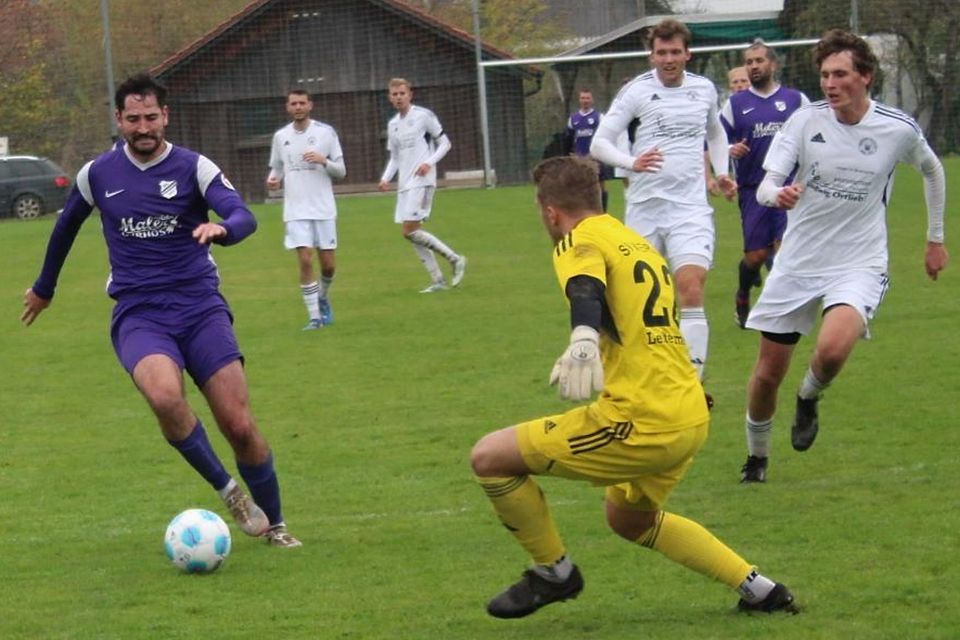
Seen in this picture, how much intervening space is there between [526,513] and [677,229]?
15.3 ft

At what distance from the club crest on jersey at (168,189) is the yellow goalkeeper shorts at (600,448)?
2.41 metres

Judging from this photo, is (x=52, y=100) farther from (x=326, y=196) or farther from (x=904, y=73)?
(x=326, y=196)

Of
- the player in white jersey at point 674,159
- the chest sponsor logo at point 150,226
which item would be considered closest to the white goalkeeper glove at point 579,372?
the chest sponsor logo at point 150,226

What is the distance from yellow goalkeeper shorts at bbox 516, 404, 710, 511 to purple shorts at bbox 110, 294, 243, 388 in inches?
80.3

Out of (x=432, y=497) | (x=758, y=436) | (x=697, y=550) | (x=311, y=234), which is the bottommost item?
(x=432, y=497)

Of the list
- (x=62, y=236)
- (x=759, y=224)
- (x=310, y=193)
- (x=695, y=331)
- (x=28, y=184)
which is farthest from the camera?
(x=28, y=184)

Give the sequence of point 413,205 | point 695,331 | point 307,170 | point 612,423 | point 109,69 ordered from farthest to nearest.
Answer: point 109,69 < point 413,205 < point 307,170 < point 695,331 < point 612,423

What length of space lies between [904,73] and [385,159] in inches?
478

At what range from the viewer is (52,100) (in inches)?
1369

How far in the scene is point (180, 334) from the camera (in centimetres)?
666

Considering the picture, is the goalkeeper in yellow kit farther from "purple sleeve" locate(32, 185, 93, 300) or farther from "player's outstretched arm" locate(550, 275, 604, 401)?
"purple sleeve" locate(32, 185, 93, 300)

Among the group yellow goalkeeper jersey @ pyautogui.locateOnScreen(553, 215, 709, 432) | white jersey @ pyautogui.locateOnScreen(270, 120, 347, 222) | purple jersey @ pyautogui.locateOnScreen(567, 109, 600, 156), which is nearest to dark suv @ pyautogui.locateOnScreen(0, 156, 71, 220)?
purple jersey @ pyautogui.locateOnScreen(567, 109, 600, 156)

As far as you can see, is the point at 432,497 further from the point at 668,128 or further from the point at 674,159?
the point at 668,128

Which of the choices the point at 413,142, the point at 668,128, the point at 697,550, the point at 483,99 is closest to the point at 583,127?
the point at 483,99
